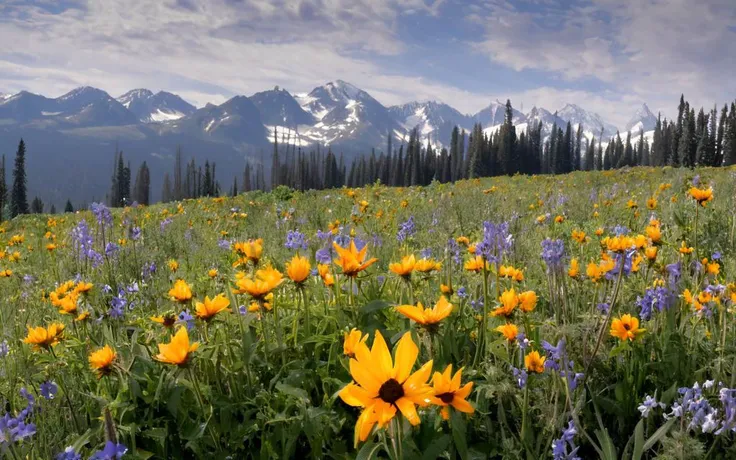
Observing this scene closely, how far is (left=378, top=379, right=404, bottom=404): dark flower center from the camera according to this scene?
0.93 meters

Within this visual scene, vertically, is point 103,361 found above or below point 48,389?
above

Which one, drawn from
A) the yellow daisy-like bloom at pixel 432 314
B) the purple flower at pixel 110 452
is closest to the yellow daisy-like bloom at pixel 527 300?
the yellow daisy-like bloom at pixel 432 314

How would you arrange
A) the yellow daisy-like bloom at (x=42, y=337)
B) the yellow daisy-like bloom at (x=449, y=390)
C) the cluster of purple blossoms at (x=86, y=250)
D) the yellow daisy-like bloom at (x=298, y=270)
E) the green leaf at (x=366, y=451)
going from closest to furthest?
1. the yellow daisy-like bloom at (x=449, y=390)
2. the green leaf at (x=366, y=451)
3. the yellow daisy-like bloom at (x=298, y=270)
4. the yellow daisy-like bloom at (x=42, y=337)
5. the cluster of purple blossoms at (x=86, y=250)

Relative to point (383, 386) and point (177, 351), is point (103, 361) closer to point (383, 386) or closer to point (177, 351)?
point (177, 351)

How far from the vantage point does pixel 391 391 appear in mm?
930

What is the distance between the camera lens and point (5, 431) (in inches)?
53.1

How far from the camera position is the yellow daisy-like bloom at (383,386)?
0.91 meters

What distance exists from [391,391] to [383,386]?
20mm

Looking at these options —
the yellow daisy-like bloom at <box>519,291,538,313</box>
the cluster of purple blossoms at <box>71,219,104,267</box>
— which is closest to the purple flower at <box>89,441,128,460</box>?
the yellow daisy-like bloom at <box>519,291,538,313</box>

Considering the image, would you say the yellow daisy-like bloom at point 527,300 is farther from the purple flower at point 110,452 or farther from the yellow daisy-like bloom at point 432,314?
the purple flower at point 110,452

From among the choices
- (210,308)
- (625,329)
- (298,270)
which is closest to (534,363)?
(625,329)

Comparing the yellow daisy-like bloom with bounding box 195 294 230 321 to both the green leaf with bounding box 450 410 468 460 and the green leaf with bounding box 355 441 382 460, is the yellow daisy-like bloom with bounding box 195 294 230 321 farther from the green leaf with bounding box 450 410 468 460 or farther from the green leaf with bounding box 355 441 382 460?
the green leaf with bounding box 450 410 468 460

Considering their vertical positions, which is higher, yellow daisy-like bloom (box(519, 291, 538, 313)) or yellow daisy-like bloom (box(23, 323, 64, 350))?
yellow daisy-like bloom (box(519, 291, 538, 313))

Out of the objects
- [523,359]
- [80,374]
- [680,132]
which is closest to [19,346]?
[80,374]
